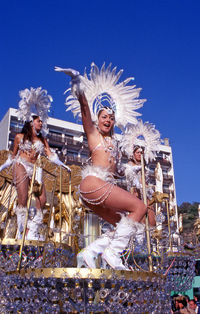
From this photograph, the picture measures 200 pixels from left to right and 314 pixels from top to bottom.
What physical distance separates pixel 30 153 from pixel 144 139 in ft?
6.55

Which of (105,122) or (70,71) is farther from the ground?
(70,71)

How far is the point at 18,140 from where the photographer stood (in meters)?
6.30

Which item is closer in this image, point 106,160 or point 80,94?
point 80,94

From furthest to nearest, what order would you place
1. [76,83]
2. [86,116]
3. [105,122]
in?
[105,122] < [86,116] < [76,83]

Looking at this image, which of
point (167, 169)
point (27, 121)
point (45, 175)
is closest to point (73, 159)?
point (167, 169)

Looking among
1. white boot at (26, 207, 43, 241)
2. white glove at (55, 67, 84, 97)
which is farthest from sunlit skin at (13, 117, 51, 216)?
white glove at (55, 67, 84, 97)

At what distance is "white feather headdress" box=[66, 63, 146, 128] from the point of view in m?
4.63

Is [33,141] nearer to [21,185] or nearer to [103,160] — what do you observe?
[21,185]

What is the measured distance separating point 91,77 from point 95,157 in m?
1.16

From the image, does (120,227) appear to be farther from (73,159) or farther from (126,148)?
(73,159)

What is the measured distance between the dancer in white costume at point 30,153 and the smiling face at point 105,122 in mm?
1720

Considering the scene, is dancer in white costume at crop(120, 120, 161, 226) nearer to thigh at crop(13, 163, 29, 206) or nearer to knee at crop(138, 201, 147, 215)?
thigh at crop(13, 163, 29, 206)

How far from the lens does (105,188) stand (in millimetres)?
3727

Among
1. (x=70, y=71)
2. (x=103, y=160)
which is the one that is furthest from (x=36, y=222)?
(x=70, y=71)
